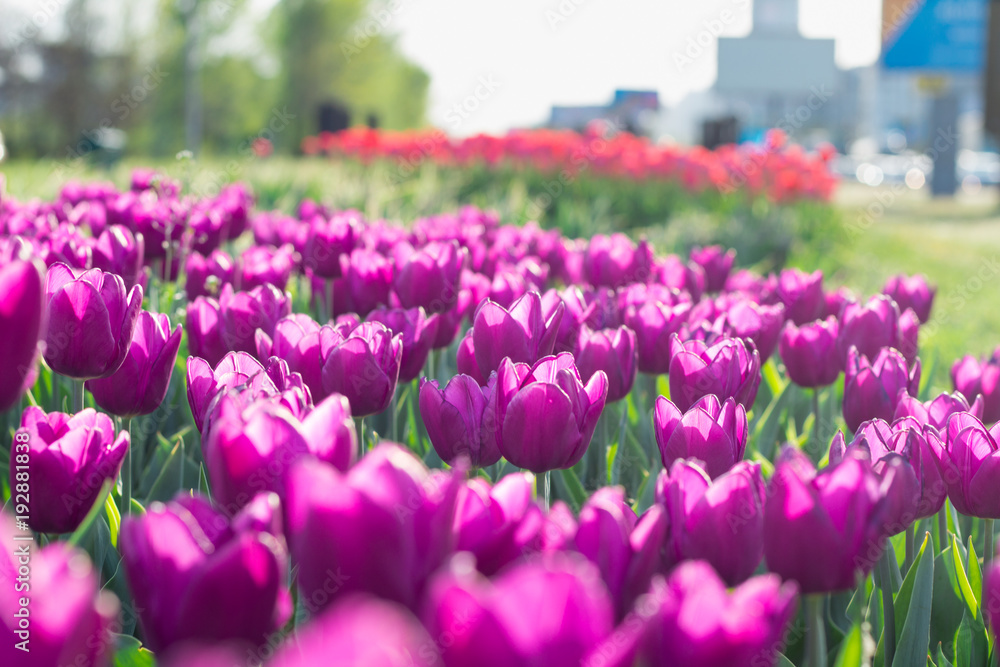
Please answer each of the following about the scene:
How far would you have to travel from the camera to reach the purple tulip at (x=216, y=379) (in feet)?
3.27

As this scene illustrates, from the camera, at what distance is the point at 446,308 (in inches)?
71.0

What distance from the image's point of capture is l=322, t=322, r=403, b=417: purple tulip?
117cm

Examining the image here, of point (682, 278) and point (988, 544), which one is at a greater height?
point (682, 278)

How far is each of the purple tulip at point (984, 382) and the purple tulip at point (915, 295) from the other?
1.94ft

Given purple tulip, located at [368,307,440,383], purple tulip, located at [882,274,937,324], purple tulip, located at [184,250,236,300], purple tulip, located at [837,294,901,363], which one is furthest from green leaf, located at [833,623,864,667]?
purple tulip, located at [882,274,937,324]

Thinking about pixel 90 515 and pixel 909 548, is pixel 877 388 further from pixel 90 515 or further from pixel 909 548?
pixel 90 515

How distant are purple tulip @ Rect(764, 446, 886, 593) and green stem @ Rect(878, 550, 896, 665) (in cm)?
34

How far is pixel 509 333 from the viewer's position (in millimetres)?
1368

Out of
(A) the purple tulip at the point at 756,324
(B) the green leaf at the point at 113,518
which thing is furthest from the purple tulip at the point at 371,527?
(A) the purple tulip at the point at 756,324

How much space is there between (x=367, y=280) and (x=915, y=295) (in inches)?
52.5

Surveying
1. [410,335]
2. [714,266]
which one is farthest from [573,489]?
[714,266]

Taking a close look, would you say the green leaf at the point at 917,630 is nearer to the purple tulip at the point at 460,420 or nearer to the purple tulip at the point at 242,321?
the purple tulip at the point at 460,420

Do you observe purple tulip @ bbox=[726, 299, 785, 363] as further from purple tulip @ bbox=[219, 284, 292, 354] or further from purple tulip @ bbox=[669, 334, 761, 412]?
purple tulip @ bbox=[219, 284, 292, 354]

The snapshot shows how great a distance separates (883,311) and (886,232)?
11.4 metres
